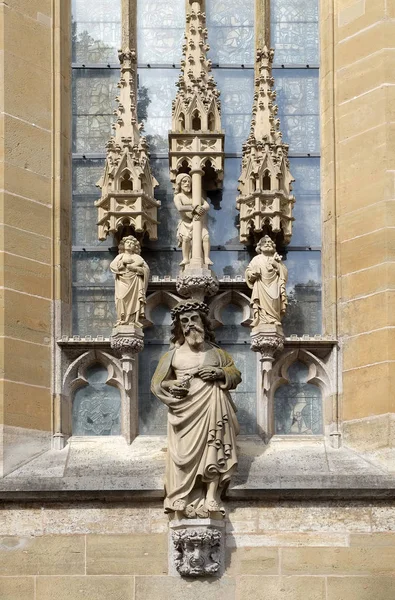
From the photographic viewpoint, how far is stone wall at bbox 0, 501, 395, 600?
16.6m

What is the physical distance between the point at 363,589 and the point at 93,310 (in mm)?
3494

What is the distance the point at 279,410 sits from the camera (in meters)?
17.9

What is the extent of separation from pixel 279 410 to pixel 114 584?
2247 millimetres

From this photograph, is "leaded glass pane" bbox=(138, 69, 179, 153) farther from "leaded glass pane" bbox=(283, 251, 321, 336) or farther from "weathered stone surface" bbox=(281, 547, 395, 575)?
"weathered stone surface" bbox=(281, 547, 395, 575)

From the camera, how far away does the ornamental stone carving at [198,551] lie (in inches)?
651

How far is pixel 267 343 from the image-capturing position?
57.7 feet

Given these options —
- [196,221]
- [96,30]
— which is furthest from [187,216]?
[96,30]

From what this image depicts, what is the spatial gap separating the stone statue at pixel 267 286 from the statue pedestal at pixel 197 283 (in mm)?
323

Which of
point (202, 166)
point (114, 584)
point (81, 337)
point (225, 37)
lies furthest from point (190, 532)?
point (225, 37)

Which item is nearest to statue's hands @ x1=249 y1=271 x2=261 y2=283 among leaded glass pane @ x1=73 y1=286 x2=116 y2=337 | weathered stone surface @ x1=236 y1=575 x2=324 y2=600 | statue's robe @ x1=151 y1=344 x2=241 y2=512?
statue's robe @ x1=151 y1=344 x2=241 y2=512

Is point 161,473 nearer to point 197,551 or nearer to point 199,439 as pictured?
point 199,439

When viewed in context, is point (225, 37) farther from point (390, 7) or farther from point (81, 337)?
point (81, 337)

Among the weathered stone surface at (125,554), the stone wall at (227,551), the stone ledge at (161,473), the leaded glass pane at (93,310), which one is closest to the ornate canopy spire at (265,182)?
the leaded glass pane at (93,310)

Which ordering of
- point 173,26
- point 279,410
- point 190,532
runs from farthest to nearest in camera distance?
point 173,26 < point 279,410 < point 190,532
